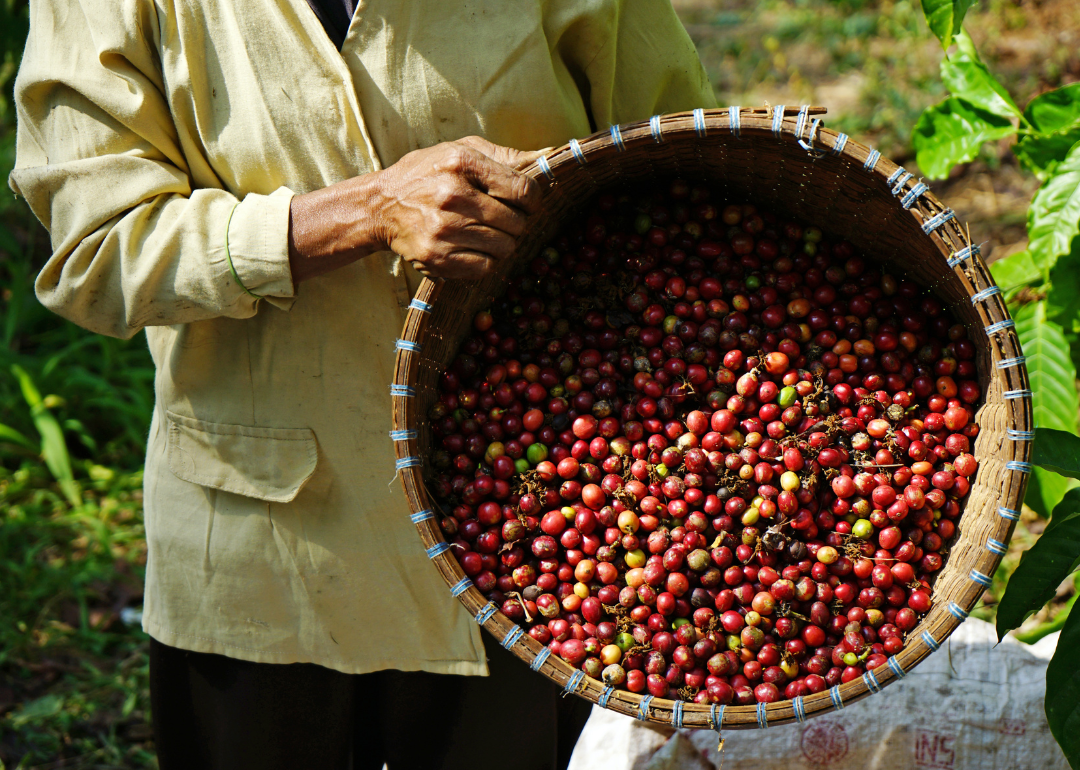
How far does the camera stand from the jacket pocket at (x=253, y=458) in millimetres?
1508

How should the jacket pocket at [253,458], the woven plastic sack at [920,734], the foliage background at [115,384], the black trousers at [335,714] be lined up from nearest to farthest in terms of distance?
the jacket pocket at [253,458]
the black trousers at [335,714]
the woven plastic sack at [920,734]
the foliage background at [115,384]

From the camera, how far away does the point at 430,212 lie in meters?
1.25

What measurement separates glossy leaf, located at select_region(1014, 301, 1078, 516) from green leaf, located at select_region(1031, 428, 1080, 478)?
0.42 meters

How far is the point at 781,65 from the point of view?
5.06 meters

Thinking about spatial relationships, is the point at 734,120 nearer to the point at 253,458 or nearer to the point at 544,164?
the point at 544,164

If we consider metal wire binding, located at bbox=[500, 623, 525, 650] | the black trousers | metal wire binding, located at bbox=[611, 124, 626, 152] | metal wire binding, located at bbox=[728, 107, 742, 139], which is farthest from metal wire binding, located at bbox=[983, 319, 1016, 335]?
the black trousers

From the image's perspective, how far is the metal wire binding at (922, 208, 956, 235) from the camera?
126 cm

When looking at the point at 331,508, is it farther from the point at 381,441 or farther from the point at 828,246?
the point at 828,246

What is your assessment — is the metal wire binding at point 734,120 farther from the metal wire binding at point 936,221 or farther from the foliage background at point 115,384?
the foliage background at point 115,384

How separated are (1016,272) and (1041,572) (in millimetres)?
827

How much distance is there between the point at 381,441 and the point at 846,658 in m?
0.86

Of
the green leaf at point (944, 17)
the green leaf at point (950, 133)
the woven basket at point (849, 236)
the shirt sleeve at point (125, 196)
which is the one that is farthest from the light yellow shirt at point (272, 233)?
the green leaf at point (950, 133)

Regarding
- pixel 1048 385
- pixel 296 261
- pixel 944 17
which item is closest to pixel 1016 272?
pixel 1048 385

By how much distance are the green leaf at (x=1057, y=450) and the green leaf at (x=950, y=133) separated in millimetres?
724
